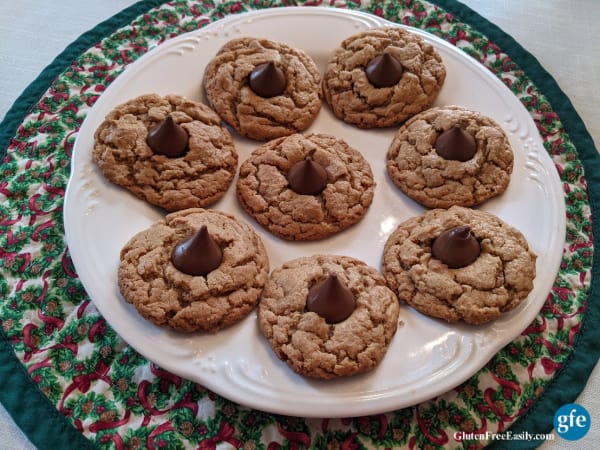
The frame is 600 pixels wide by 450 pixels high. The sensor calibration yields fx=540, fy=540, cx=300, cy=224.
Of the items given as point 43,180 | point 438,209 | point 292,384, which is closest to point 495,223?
point 438,209

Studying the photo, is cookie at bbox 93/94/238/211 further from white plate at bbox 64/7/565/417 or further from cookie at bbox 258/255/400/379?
cookie at bbox 258/255/400/379

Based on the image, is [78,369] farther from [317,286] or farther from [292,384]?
[317,286]

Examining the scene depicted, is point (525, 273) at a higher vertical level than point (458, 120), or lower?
lower

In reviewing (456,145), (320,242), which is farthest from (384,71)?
(320,242)

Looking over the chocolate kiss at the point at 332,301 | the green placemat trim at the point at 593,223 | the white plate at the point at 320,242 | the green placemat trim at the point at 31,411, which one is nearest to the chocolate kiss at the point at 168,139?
the white plate at the point at 320,242

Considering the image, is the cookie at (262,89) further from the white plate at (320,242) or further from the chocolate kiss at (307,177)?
the chocolate kiss at (307,177)

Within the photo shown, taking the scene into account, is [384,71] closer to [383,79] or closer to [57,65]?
[383,79]

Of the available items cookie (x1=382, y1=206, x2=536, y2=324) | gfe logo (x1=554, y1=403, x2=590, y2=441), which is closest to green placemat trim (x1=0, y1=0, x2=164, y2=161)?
cookie (x1=382, y1=206, x2=536, y2=324)
